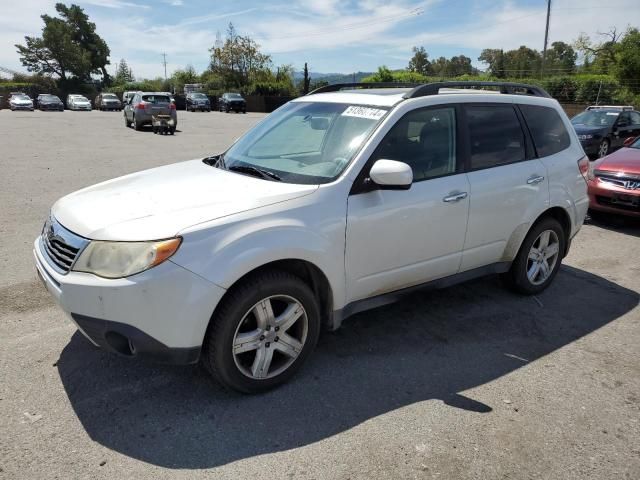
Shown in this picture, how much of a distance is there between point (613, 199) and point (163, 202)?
22.1 feet

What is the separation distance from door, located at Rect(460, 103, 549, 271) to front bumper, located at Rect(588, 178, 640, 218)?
11.7 feet

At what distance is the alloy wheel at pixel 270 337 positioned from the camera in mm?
2971

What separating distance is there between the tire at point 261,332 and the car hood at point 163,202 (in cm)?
46

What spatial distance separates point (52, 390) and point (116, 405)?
0.45 m

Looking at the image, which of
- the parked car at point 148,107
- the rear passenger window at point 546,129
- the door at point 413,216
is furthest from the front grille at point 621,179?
the parked car at point 148,107

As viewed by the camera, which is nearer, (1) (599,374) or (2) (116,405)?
(2) (116,405)

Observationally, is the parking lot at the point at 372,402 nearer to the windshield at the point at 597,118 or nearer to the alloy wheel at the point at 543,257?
the alloy wheel at the point at 543,257

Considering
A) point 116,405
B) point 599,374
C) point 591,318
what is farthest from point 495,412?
point 116,405

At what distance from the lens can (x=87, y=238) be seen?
2.79 metres

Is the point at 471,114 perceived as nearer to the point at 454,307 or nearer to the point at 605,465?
the point at 454,307

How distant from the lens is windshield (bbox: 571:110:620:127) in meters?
14.6

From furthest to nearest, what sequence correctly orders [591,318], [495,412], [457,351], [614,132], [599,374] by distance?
[614,132]
[591,318]
[457,351]
[599,374]
[495,412]

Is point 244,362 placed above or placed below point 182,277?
below

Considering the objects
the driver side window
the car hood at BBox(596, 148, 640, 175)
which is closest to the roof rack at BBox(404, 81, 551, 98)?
the driver side window
